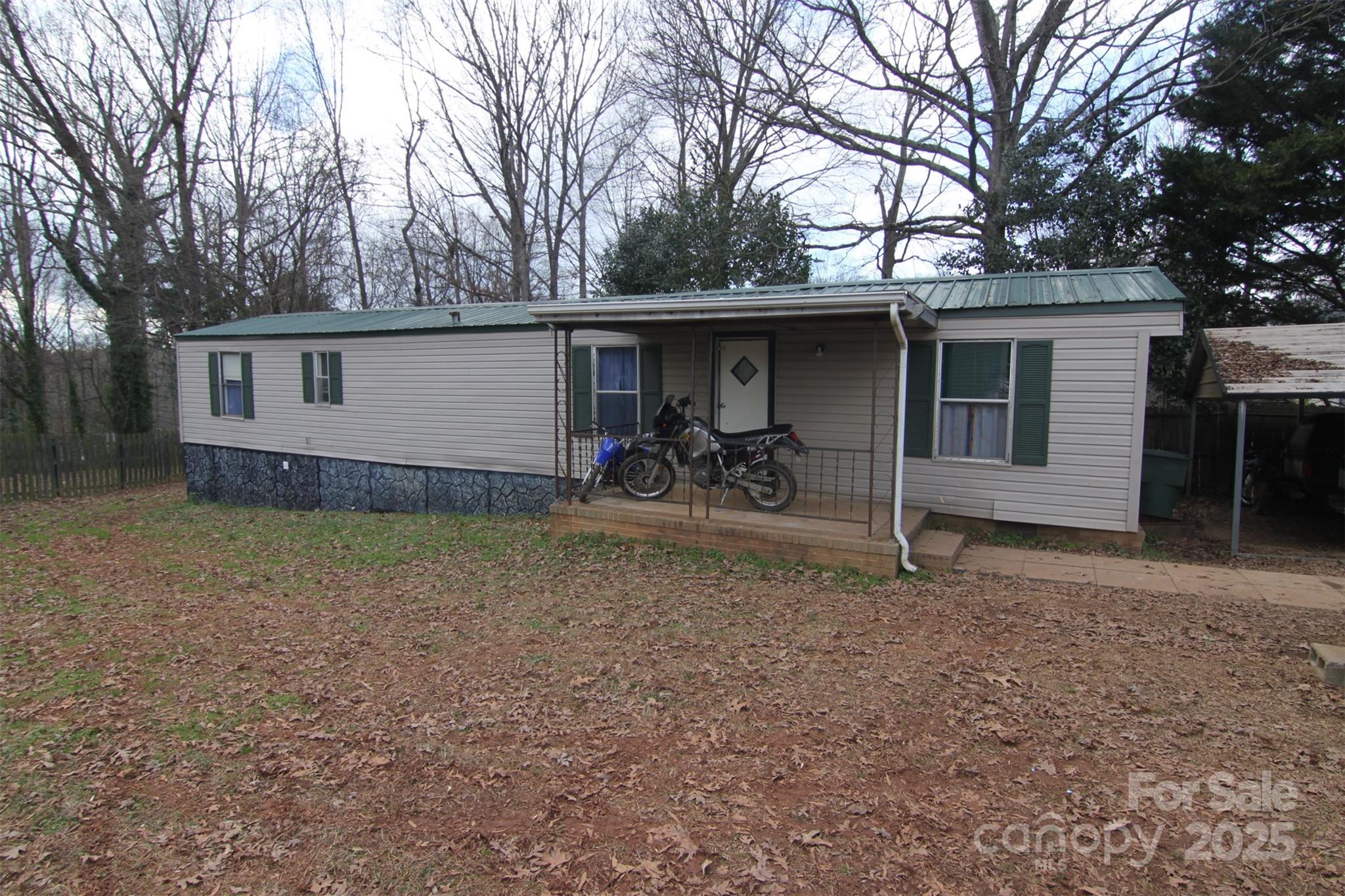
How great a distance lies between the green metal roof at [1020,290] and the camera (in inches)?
276

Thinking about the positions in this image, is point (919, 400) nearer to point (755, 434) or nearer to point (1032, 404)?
point (1032, 404)

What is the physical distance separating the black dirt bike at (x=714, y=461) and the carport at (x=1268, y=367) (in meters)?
4.56

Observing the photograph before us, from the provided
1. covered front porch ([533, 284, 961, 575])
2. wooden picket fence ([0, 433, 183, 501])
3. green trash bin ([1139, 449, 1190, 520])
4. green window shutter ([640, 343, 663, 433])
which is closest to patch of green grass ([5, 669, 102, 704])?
covered front porch ([533, 284, 961, 575])

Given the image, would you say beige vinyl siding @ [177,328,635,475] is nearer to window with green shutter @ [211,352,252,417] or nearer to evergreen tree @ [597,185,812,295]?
window with green shutter @ [211,352,252,417]

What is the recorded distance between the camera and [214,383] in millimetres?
14297

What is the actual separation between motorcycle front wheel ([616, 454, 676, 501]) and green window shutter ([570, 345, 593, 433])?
5.78 ft

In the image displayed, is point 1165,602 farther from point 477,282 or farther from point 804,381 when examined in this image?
point 477,282

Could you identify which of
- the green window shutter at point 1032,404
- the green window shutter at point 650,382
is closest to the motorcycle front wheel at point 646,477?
the green window shutter at point 650,382

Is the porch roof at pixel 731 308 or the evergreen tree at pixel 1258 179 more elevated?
the evergreen tree at pixel 1258 179

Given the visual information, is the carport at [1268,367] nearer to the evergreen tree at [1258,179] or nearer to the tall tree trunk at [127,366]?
the evergreen tree at [1258,179]

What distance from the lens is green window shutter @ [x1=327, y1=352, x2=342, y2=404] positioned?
1230 cm

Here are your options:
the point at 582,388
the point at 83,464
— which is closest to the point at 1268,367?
the point at 582,388

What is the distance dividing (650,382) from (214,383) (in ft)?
34.6

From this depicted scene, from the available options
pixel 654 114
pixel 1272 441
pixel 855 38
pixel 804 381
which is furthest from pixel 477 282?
pixel 1272 441
